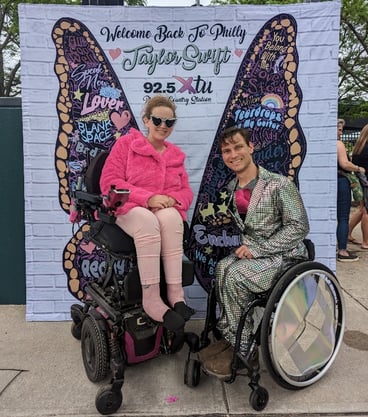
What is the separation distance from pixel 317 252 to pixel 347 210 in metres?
1.99

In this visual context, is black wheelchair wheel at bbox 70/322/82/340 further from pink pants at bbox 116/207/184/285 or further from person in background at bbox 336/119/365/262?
person in background at bbox 336/119/365/262

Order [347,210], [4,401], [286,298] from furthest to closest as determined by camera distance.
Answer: [347,210] < [4,401] < [286,298]

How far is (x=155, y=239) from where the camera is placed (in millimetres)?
2219

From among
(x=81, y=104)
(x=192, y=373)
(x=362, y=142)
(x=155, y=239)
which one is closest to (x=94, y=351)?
(x=192, y=373)

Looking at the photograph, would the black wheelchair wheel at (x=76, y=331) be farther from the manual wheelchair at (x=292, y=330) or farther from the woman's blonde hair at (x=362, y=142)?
the woman's blonde hair at (x=362, y=142)

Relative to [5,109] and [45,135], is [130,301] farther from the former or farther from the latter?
[5,109]

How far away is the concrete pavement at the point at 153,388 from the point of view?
7.27 feet

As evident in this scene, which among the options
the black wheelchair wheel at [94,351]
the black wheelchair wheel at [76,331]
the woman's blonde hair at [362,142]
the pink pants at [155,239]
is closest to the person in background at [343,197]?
the woman's blonde hair at [362,142]

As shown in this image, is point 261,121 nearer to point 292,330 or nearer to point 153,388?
point 292,330

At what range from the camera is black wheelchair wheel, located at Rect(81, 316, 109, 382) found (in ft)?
7.60

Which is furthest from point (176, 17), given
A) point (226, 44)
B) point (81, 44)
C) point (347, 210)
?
point (347, 210)

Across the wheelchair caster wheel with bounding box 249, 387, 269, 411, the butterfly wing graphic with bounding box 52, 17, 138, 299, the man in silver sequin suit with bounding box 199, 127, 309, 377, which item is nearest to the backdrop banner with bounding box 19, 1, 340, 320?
the butterfly wing graphic with bounding box 52, 17, 138, 299

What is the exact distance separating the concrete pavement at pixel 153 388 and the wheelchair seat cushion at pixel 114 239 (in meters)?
0.81

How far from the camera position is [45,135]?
313 cm
